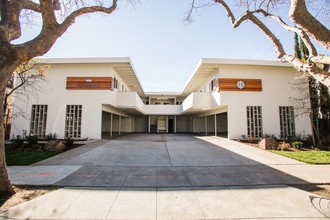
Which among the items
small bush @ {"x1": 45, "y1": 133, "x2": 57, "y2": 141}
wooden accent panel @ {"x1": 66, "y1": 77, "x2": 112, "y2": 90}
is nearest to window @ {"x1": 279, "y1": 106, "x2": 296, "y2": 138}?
wooden accent panel @ {"x1": 66, "y1": 77, "x2": 112, "y2": 90}

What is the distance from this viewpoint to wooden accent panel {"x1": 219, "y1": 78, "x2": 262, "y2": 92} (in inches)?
514

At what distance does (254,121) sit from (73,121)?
539 inches

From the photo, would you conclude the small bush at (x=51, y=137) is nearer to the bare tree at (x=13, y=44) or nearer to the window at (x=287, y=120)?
the bare tree at (x=13, y=44)

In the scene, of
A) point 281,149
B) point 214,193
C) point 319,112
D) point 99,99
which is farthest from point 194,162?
point 319,112

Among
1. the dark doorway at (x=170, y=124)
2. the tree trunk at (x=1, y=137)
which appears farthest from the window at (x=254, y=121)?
the dark doorway at (x=170, y=124)

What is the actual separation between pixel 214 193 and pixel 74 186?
333 cm

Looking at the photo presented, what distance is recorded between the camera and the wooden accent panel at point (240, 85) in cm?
1306

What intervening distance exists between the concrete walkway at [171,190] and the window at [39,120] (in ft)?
26.5

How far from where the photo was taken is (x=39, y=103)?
13.2 meters

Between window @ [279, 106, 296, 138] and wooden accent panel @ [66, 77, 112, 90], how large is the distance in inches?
527

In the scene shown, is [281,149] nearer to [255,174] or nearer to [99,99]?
[255,174]

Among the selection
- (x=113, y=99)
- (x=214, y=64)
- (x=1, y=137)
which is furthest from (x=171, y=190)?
(x=214, y=64)

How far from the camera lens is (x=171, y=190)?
4.05 metres

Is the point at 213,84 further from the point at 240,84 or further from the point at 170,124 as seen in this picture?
the point at 170,124
